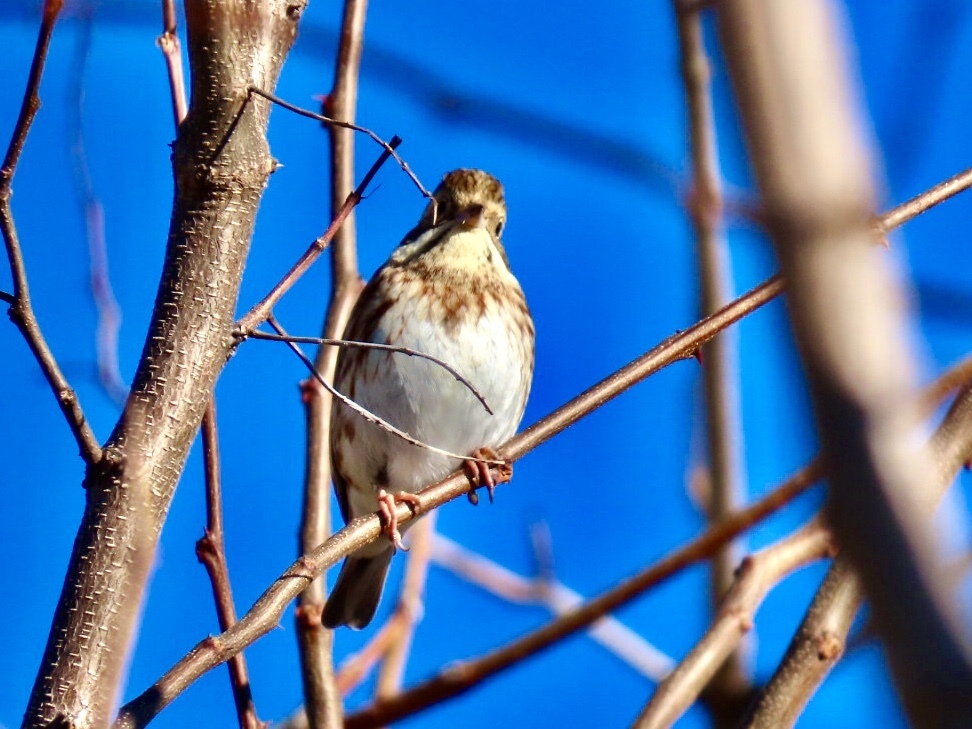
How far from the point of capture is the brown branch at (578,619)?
180 centimetres

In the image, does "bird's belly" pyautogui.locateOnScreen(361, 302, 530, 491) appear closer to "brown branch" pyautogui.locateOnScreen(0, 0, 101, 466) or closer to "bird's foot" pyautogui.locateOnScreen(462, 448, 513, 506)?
"bird's foot" pyautogui.locateOnScreen(462, 448, 513, 506)

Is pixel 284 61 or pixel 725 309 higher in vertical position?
pixel 284 61

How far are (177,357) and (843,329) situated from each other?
1738 millimetres

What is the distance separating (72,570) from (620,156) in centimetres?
117

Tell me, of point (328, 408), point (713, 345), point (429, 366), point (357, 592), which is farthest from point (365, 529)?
point (357, 592)

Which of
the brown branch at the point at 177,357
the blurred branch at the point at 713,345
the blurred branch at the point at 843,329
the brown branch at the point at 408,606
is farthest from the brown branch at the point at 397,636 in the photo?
the blurred branch at the point at 843,329

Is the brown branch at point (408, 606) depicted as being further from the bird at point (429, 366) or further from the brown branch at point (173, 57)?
the brown branch at point (173, 57)

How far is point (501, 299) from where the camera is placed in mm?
4793

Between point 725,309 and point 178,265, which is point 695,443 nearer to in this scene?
point 725,309

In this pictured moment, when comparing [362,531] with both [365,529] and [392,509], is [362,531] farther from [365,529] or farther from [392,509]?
[392,509]

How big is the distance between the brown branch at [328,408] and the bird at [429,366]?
31 cm

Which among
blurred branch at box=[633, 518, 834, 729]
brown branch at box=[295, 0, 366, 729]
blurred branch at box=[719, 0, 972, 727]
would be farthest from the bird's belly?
blurred branch at box=[719, 0, 972, 727]

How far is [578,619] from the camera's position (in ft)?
6.65

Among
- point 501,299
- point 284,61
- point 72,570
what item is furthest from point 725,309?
point 501,299
